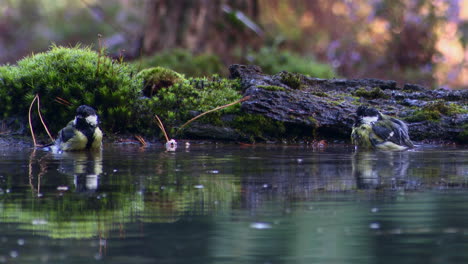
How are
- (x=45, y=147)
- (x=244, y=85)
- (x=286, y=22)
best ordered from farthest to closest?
1. (x=286, y=22)
2. (x=244, y=85)
3. (x=45, y=147)

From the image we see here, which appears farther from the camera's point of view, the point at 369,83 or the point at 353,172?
the point at 369,83

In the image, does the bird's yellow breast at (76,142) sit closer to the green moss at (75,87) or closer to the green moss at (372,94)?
the green moss at (75,87)

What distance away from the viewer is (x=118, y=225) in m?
4.04

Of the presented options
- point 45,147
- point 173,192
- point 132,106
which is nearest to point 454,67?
point 132,106

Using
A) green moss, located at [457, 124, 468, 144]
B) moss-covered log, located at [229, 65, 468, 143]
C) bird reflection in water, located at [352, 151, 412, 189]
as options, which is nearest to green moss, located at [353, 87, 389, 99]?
moss-covered log, located at [229, 65, 468, 143]

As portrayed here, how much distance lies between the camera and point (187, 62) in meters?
18.7

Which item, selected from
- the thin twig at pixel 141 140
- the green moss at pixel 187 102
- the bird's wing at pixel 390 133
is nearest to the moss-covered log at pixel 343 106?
the green moss at pixel 187 102

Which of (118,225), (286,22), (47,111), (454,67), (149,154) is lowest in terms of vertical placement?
(118,225)

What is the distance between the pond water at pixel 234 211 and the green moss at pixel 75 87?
10.4 feet

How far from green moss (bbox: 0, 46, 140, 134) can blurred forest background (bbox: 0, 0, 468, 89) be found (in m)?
6.89

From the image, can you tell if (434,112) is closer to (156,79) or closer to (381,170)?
(156,79)

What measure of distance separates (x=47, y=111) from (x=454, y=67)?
14.7 metres

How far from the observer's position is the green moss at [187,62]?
18.1 metres

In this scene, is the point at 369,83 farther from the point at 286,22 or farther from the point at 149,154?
the point at 286,22
